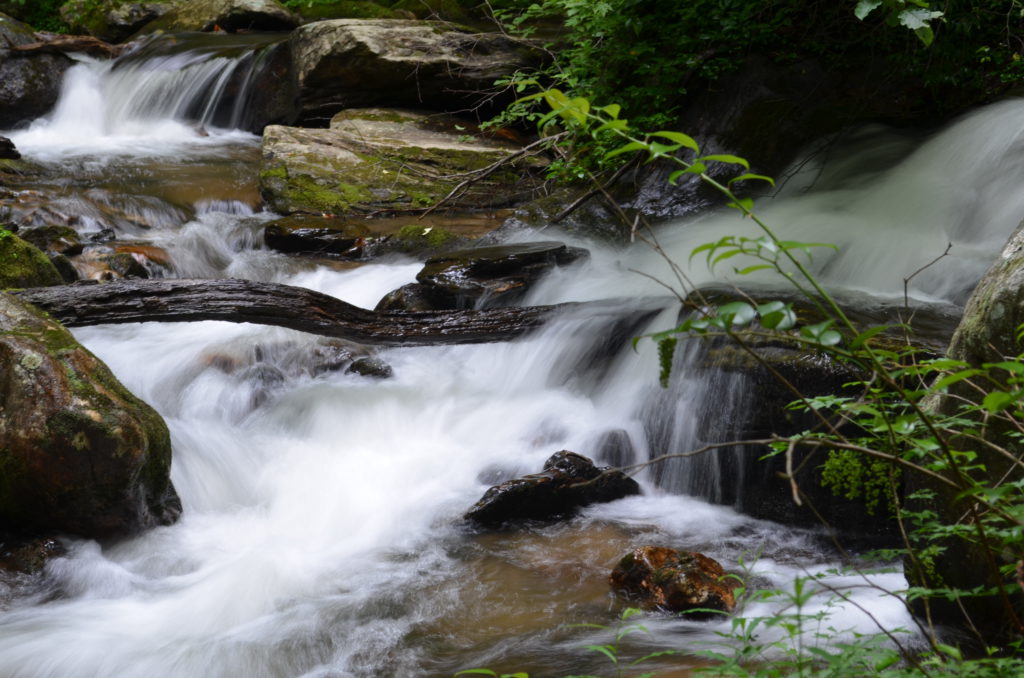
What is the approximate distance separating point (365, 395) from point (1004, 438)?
3.95 meters

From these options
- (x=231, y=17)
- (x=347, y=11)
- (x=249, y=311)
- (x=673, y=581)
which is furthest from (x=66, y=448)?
(x=347, y=11)

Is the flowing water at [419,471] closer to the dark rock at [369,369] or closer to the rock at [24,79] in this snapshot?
the dark rock at [369,369]

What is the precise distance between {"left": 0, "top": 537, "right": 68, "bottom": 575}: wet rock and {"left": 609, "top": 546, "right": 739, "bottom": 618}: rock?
8.24 feet

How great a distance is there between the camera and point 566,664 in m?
3.19

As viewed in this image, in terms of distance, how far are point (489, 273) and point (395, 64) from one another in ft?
18.1

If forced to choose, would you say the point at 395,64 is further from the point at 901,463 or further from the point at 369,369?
the point at 901,463

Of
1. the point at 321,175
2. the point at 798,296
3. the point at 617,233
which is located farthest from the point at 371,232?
the point at 798,296

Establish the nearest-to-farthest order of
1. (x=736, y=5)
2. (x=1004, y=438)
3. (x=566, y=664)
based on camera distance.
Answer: (x=1004, y=438) → (x=566, y=664) → (x=736, y=5)

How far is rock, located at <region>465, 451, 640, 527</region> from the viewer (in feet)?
14.8

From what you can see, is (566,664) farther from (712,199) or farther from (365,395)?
(712,199)

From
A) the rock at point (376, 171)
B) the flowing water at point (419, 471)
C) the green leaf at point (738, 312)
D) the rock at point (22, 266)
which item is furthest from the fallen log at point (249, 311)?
the green leaf at point (738, 312)

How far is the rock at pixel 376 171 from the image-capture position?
9.32 metres

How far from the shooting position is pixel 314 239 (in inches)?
334

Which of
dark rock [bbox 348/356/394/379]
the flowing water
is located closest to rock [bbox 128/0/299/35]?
the flowing water
